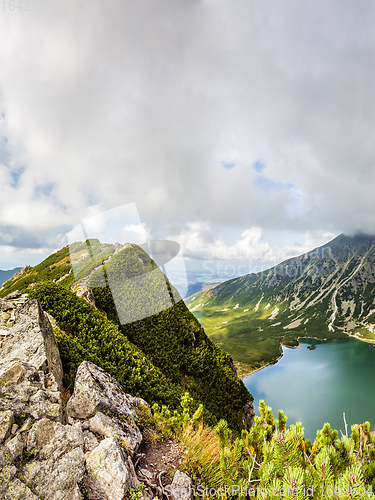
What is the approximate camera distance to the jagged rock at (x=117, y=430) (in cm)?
515

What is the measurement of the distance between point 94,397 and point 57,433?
1.40 metres

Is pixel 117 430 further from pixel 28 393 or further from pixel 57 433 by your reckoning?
pixel 28 393

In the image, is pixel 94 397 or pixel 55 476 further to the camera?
pixel 94 397

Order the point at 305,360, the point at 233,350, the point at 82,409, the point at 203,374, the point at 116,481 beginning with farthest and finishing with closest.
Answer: the point at 233,350
the point at 305,360
the point at 203,374
the point at 82,409
the point at 116,481

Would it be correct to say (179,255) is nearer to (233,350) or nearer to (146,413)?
(146,413)

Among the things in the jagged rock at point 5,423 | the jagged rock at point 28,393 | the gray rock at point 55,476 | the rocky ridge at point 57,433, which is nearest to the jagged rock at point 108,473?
the rocky ridge at point 57,433

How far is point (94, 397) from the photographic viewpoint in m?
5.76

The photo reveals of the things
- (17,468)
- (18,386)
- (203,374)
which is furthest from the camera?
(203,374)

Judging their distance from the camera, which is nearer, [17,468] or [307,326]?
[17,468]

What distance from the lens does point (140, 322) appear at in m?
17.1

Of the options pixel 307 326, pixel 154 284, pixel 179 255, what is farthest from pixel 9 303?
pixel 307 326

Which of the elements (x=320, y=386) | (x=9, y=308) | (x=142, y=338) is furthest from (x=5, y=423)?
(x=320, y=386)

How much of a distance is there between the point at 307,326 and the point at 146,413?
226m

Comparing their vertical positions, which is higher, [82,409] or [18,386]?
[18,386]
